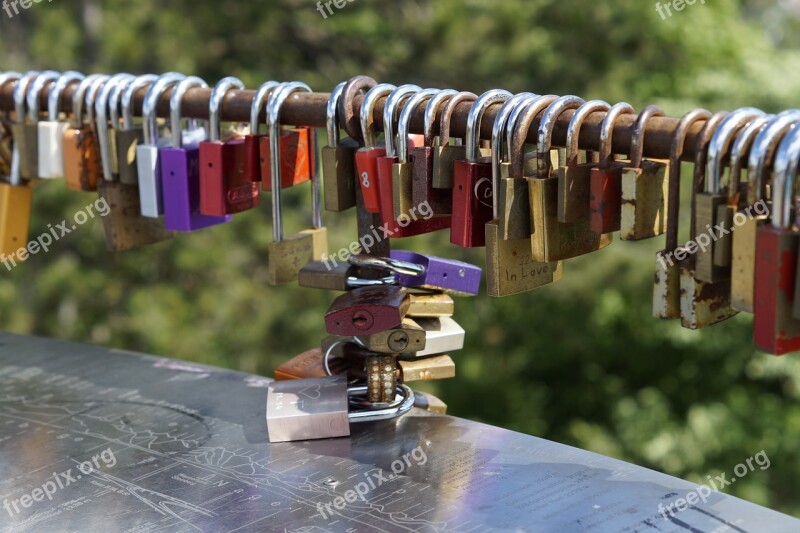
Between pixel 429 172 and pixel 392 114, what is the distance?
0.12m

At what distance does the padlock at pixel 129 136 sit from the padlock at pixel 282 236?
31 cm

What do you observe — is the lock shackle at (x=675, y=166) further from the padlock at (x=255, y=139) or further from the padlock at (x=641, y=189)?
the padlock at (x=255, y=139)

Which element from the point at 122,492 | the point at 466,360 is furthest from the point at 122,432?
the point at 466,360

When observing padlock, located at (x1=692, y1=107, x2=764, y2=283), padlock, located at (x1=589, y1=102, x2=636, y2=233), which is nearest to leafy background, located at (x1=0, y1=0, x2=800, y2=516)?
padlock, located at (x1=589, y1=102, x2=636, y2=233)

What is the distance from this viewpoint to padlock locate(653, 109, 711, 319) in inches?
51.0

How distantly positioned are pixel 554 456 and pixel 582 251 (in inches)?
13.2

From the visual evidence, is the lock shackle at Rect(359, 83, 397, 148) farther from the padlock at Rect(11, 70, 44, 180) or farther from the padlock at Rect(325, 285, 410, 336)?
the padlock at Rect(11, 70, 44, 180)

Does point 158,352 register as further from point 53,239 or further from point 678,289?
point 678,289

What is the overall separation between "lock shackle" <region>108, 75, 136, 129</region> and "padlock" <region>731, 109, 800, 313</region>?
45.1 inches

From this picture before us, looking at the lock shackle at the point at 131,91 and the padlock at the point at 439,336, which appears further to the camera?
the lock shackle at the point at 131,91

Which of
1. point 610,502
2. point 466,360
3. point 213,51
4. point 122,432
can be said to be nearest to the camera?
point 610,502

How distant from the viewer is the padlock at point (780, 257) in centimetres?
116

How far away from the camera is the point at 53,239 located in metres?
5.35

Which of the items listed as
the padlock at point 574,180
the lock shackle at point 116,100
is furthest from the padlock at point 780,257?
the lock shackle at point 116,100
